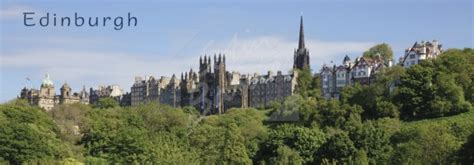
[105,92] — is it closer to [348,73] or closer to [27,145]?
[348,73]

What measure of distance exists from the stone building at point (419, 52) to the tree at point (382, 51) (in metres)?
10.2

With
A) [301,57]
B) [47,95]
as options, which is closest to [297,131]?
[301,57]

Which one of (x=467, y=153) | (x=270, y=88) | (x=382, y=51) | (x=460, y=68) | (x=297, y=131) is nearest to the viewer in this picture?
(x=467, y=153)

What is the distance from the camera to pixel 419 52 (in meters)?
91.6

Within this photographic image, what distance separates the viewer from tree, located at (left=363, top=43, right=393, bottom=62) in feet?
347

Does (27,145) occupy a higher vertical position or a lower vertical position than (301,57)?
lower

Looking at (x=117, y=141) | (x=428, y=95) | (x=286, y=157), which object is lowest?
(x=286, y=157)

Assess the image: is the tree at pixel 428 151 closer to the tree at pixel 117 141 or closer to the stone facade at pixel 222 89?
the tree at pixel 117 141

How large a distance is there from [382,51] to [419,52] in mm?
15142

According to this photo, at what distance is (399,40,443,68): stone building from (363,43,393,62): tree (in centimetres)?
1018

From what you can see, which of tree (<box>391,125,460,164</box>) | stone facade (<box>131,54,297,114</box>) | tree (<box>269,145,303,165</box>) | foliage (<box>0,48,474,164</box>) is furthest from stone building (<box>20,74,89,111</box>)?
tree (<box>391,125,460,164</box>)

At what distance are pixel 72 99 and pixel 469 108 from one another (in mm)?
78510

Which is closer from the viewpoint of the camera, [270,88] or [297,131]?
[297,131]

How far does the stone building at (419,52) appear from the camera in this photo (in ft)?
300
